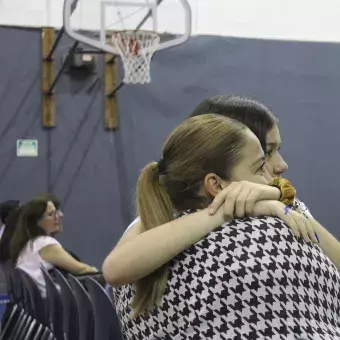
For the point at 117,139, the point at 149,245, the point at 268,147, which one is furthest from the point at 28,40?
the point at 149,245

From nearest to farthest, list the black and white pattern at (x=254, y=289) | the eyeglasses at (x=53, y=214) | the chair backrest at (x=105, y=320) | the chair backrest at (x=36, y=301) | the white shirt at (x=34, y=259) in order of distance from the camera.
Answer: the black and white pattern at (x=254, y=289)
the chair backrest at (x=105, y=320)
the chair backrest at (x=36, y=301)
the white shirt at (x=34, y=259)
the eyeglasses at (x=53, y=214)

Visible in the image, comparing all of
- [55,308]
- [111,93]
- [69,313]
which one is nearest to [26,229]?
[55,308]

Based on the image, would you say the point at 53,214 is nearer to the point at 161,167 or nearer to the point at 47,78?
the point at 47,78

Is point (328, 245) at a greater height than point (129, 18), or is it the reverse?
point (129, 18)

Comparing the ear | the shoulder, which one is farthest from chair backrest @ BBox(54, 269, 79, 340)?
the shoulder

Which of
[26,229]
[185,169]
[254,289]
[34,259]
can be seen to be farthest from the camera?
[26,229]

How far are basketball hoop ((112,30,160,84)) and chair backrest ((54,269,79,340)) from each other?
12.2 feet

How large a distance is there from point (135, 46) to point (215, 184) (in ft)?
17.2

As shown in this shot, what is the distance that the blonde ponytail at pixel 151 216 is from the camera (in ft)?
3.95

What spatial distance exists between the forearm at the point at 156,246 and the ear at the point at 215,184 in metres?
0.06

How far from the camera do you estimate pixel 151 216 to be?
4.25ft

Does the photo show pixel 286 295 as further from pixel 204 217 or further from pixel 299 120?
pixel 299 120

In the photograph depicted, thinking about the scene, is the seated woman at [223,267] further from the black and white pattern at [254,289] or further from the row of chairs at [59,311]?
the row of chairs at [59,311]

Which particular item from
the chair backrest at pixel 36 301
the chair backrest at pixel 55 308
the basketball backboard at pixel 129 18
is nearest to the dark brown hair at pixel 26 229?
the chair backrest at pixel 36 301
